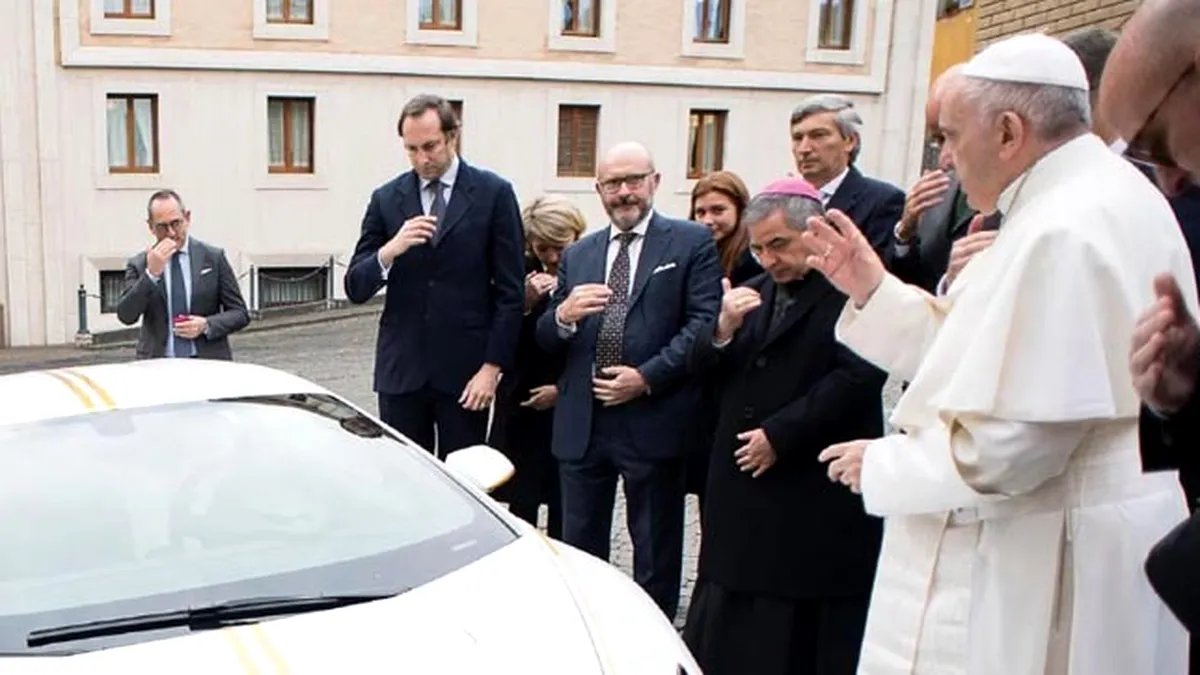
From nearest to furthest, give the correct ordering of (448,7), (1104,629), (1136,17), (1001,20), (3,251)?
(1136,17), (1104,629), (1001,20), (3,251), (448,7)

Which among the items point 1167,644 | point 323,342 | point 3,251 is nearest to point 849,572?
point 1167,644

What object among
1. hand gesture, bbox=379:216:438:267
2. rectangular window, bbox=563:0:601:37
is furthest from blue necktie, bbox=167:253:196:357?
rectangular window, bbox=563:0:601:37

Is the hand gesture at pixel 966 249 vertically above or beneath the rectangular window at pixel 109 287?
above

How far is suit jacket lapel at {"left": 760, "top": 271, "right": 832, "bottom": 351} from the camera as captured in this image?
347 cm

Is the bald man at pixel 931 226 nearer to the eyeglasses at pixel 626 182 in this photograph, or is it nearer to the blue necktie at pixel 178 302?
the eyeglasses at pixel 626 182

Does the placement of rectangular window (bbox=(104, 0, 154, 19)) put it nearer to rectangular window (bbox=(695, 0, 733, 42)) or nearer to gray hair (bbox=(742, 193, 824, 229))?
rectangular window (bbox=(695, 0, 733, 42))

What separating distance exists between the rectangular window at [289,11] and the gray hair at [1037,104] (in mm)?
19729

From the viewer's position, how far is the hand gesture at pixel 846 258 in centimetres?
277

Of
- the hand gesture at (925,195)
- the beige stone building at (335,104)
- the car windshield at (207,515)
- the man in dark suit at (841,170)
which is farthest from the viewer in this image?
the beige stone building at (335,104)

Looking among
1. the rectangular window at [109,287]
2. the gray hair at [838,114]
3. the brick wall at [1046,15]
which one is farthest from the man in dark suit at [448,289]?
the rectangular window at [109,287]

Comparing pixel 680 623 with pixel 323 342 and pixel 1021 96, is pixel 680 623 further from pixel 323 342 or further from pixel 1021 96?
pixel 323 342

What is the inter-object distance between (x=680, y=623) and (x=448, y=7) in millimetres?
18330

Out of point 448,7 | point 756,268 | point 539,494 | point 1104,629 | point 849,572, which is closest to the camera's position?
point 1104,629

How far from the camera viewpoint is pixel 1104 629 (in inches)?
86.7
